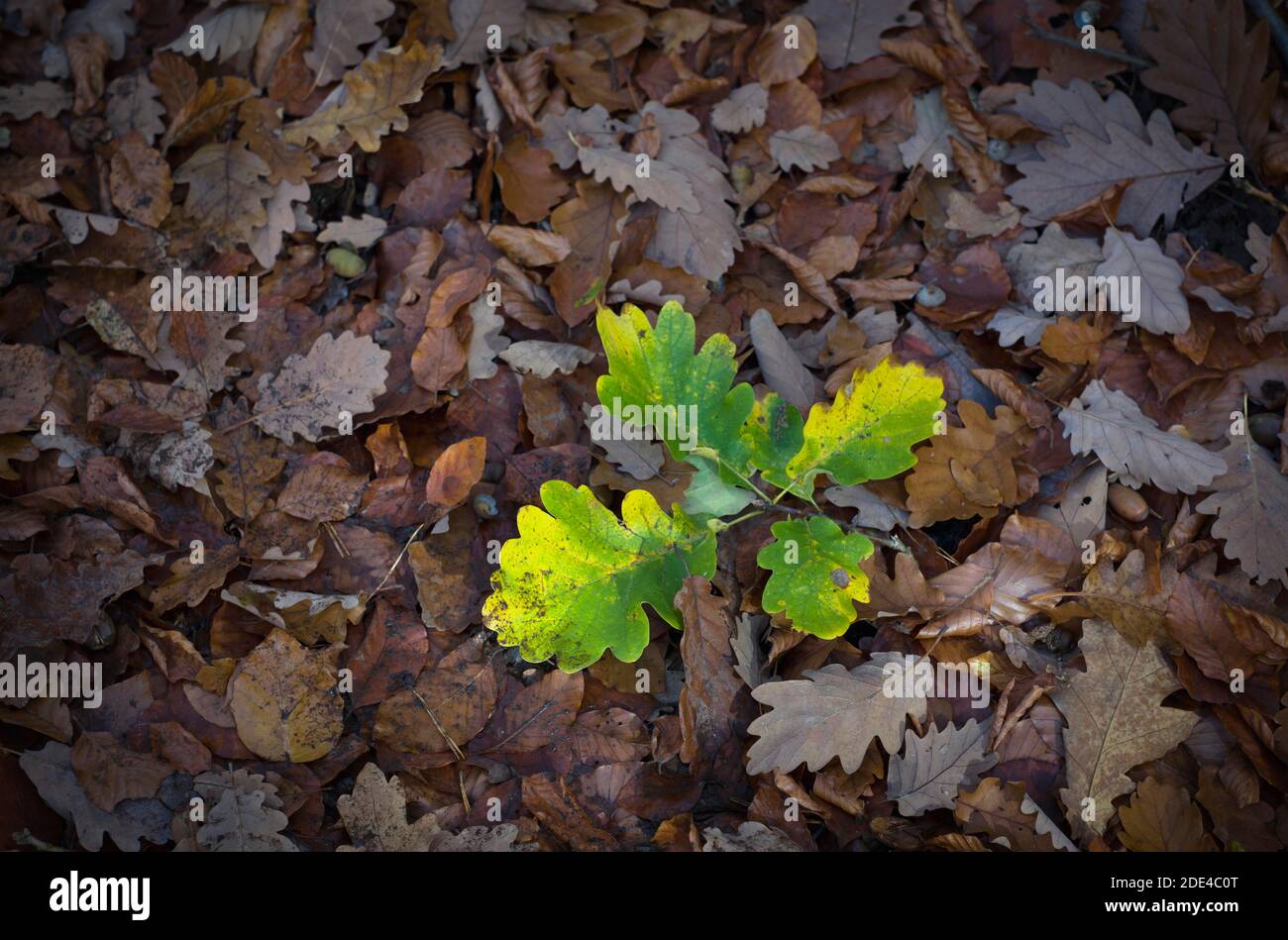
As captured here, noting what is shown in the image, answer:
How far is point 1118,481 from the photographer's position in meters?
2.41

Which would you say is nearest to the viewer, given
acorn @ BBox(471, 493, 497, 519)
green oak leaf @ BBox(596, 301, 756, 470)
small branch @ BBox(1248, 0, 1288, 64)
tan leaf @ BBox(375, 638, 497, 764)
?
green oak leaf @ BBox(596, 301, 756, 470)

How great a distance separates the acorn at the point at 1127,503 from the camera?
2377 millimetres

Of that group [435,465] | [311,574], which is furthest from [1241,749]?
[311,574]

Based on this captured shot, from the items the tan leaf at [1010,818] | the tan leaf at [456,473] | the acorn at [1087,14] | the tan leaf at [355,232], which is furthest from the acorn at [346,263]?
the acorn at [1087,14]

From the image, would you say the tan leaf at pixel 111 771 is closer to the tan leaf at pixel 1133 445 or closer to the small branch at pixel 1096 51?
the tan leaf at pixel 1133 445

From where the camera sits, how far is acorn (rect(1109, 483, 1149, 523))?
93.6 inches

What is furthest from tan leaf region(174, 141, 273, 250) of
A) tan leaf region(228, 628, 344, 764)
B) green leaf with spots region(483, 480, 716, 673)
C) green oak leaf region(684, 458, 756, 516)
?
green oak leaf region(684, 458, 756, 516)

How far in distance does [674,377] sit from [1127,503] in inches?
48.4

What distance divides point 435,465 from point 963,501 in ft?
4.39

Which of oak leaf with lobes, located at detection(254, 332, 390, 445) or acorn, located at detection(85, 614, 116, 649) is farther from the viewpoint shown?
oak leaf with lobes, located at detection(254, 332, 390, 445)

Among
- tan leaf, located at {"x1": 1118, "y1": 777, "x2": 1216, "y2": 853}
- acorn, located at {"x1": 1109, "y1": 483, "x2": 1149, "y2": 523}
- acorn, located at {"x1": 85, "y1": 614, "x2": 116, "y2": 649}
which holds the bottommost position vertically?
tan leaf, located at {"x1": 1118, "y1": 777, "x2": 1216, "y2": 853}

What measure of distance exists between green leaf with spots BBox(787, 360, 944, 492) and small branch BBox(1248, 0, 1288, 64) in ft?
5.29

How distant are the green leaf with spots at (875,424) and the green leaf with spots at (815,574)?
0.15 metres

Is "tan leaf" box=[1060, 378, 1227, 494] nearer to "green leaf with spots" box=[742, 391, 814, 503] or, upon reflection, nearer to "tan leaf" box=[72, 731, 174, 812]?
"green leaf with spots" box=[742, 391, 814, 503]
